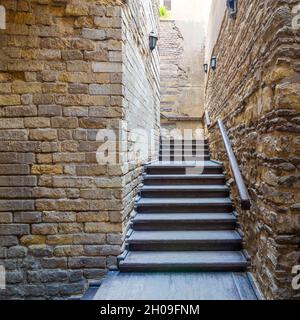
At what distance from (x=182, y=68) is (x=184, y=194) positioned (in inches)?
237

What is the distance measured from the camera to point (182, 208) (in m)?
3.05

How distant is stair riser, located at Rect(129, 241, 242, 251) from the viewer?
2549 mm

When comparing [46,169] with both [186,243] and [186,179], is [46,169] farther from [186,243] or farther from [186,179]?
[186,179]

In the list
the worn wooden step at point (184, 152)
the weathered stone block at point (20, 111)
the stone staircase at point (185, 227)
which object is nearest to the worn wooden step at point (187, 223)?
the stone staircase at point (185, 227)

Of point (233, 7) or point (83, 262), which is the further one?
point (233, 7)

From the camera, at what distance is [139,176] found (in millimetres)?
3438

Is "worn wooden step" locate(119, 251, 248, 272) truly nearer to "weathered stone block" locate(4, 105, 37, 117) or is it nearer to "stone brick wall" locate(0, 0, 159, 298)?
"stone brick wall" locate(0, 0, 159, 298)

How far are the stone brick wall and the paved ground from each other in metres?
0.29

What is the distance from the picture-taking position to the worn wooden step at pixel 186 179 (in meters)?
3.50

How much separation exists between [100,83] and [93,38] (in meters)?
0.43

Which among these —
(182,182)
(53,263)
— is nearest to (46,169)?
(53,263)
